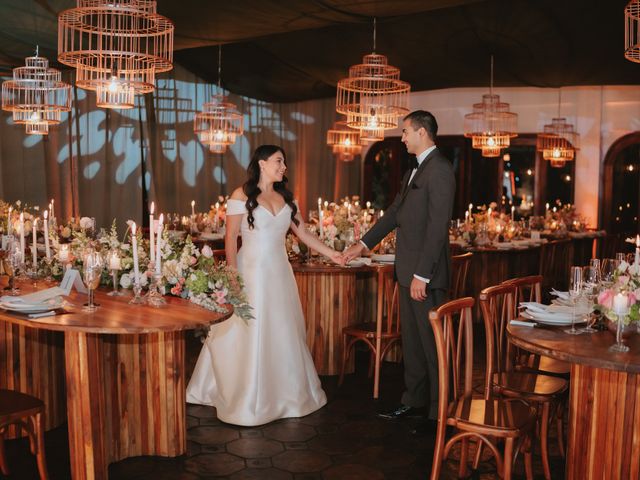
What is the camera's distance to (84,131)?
11.2 metres

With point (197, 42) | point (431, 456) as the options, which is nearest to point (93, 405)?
point (431, 456)

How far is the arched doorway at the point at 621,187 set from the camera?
1382 centimetres

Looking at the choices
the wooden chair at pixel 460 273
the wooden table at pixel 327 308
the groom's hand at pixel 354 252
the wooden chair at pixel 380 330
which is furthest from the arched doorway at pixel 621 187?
the groom's hand at pixel 354 252

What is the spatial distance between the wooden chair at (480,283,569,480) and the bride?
1490 mm

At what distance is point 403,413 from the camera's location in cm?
488

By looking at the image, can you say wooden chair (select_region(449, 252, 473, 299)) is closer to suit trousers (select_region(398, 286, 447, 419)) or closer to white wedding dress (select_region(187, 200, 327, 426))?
suit trousers (select_region(398, 286, 447, 419))

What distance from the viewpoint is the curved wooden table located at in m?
3.03

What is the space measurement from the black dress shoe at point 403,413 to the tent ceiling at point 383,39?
3268 mm

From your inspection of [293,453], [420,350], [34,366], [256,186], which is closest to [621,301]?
[420,350]

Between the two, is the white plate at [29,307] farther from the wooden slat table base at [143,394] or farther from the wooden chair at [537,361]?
the wooden chair at [537,361]

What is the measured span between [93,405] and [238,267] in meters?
1.78

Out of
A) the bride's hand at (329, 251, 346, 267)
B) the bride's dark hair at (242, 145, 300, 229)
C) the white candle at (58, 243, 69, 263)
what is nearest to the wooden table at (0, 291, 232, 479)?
the white candle at (58, 243, 69, 263)

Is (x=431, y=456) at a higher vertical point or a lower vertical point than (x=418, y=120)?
lower

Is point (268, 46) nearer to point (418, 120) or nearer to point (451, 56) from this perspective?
point (451, 56)
